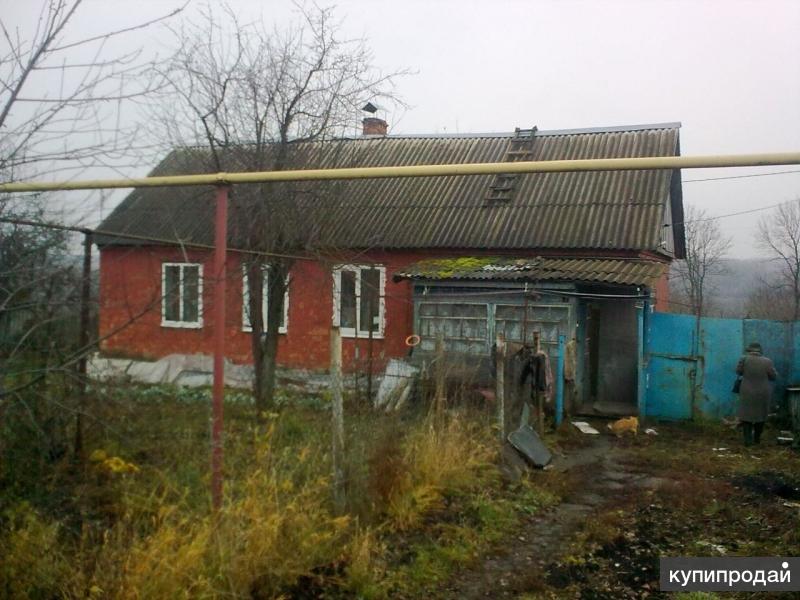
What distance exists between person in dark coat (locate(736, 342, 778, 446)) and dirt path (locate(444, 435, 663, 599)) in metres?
2.25

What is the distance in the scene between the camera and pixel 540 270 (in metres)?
11.9

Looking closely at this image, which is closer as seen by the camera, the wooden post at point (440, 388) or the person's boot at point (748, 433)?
the wooden post at point (440, 388)

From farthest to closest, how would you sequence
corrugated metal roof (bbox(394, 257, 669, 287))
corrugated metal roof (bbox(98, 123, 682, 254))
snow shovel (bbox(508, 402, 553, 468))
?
corrugated metal roof (bbox(394, 257, 669, 287)) < corrugated metal roof (bbox(98, 123, 682, 254)) < snow shovel (bbox(508, 402, 553, 468))

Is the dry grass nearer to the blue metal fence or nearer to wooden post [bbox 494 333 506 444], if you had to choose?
wooden post [bbox 494 333 506 444]

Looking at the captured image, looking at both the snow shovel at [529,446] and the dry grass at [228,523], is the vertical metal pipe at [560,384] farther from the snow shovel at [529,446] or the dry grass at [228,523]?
the dry grass at [228,523]

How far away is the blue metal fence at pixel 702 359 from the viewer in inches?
454

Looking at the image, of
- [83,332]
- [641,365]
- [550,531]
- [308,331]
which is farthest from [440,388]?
[308,331]

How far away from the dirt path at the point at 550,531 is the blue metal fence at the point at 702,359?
9.66 feet

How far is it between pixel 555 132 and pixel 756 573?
42.8 feet

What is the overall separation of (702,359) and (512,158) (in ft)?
Result: 20.0

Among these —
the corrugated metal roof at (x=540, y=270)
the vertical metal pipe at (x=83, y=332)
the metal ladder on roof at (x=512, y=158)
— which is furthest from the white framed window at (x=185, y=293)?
the metal ladder on roof at (x=512, y=158)

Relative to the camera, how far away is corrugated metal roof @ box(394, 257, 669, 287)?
11.4 metres

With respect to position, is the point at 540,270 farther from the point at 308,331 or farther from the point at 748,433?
the point at 308,331

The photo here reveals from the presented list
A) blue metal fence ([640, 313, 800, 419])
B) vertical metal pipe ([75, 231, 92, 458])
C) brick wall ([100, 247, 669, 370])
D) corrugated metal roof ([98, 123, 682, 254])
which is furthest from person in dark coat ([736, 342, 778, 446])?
vertical metal pipe ([75, 231, 92, 458])
